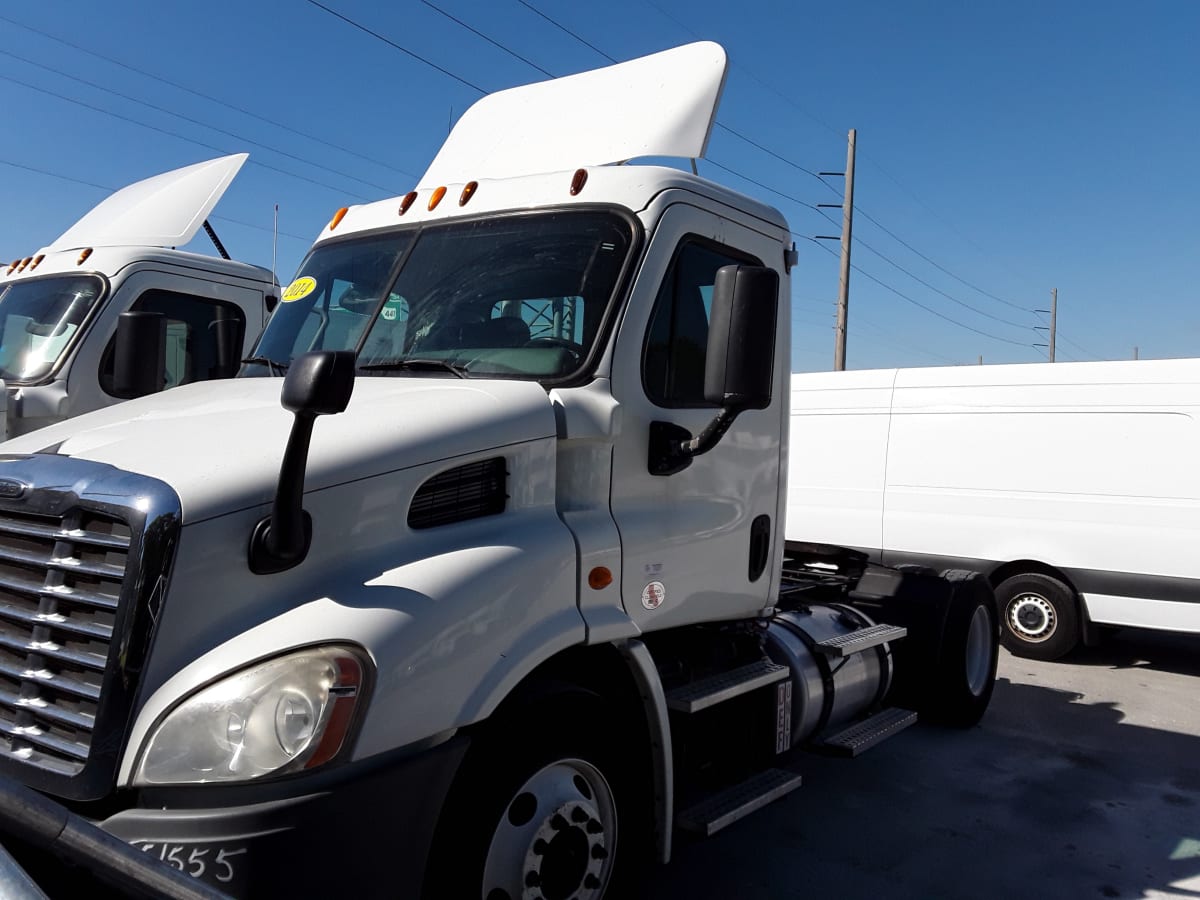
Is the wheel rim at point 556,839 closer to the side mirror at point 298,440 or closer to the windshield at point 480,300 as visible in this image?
the side mirror at point 298,440

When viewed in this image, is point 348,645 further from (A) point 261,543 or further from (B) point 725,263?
(B) point 725,263

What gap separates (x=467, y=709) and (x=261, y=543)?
686 mm

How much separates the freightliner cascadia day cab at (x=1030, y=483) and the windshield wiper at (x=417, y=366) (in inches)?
261

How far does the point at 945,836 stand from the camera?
470cm

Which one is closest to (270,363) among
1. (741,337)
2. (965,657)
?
(741,337)

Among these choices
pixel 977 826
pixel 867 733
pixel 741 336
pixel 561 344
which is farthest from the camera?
pixel 867 733

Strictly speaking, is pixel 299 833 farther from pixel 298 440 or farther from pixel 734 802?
pixel 734 802

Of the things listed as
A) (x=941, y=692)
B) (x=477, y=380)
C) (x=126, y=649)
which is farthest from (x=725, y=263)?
(x=941, y=692)

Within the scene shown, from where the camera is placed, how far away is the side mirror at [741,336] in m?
3.18

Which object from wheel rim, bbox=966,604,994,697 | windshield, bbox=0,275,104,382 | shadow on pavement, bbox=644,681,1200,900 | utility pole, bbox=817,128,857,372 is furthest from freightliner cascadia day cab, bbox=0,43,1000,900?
utility pole, bbox=817,128,857,372

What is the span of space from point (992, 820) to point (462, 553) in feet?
11.6

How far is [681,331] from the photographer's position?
3.68 metres

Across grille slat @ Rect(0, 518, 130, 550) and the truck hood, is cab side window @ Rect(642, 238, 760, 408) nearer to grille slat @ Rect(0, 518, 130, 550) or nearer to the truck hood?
the truck hood

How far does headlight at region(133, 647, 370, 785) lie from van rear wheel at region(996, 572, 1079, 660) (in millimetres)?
7538
